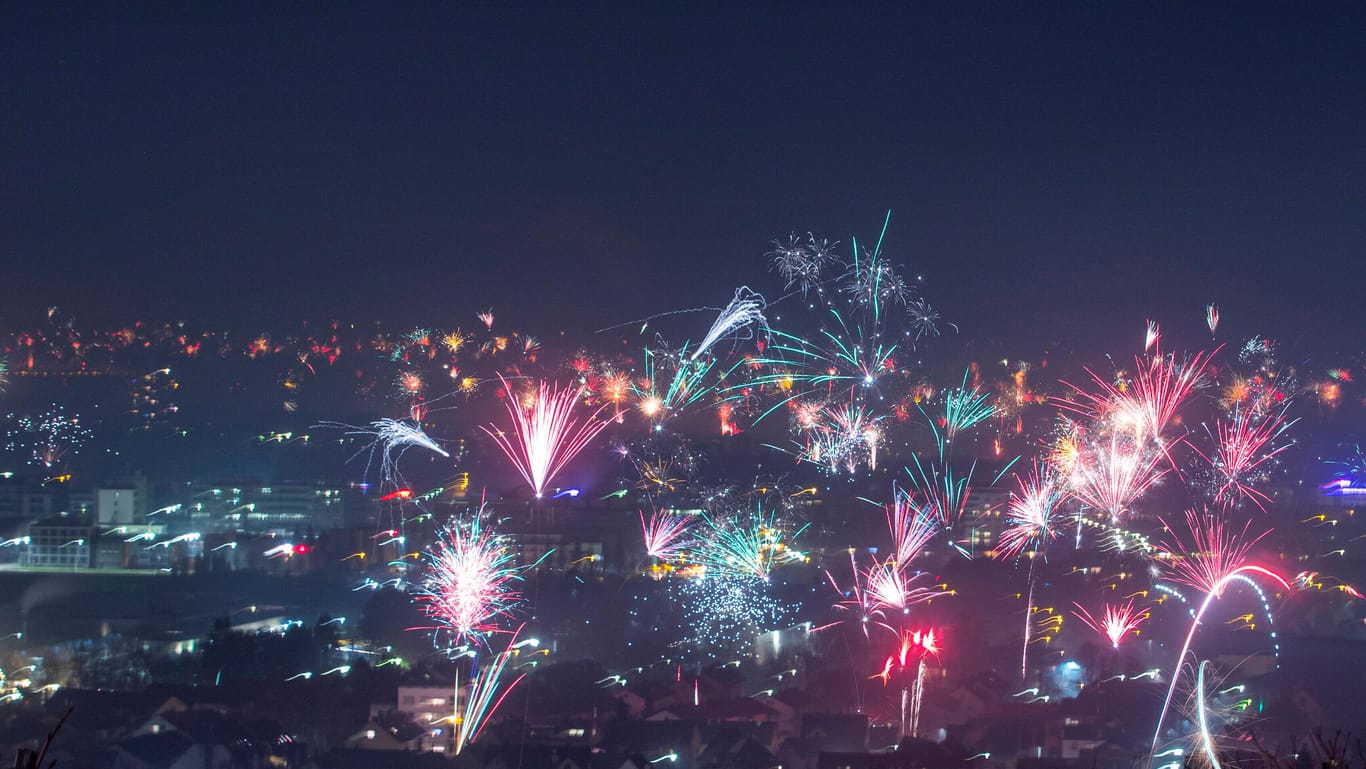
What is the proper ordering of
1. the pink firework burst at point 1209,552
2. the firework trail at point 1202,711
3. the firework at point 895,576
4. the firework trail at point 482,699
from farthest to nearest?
the pink firework burst at point 1209,552 < the firework at point 895,576 < the firework trail at point 482,699 < the firework trail at point 1202,711

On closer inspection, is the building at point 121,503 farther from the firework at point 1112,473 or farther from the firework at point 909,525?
the firework at point 1112,473

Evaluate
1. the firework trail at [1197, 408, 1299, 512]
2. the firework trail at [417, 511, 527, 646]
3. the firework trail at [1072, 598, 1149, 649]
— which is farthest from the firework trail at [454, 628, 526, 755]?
the firework trail at [1197, 408, 1299, 512]

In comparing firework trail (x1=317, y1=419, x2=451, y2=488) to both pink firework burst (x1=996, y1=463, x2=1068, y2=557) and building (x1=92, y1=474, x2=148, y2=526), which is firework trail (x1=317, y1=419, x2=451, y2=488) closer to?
building (x1=92, y1=474, x2=148, y2=526)

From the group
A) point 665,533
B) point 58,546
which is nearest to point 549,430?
point 665,533

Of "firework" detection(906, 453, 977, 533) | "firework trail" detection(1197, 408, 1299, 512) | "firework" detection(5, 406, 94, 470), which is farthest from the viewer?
"firework" detection(5, 406, 94, 470)

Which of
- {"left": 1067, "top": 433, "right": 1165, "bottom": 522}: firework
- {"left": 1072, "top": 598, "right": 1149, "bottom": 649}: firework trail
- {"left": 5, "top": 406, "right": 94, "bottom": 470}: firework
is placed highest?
{"left": 5, "top": 406, "right": 94, "bottom": 470}: firework

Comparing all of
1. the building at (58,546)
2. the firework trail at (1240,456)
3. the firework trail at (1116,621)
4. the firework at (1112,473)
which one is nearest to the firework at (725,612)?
the firework trail at (1116,621)
